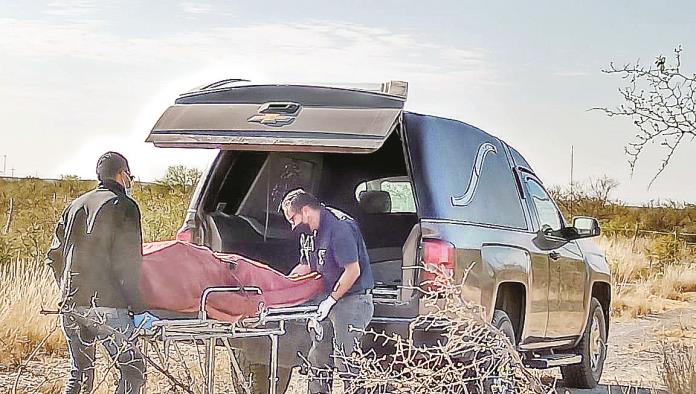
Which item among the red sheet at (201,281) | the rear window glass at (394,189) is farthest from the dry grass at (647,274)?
the red sheet at (201,281)

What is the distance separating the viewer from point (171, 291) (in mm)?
5918

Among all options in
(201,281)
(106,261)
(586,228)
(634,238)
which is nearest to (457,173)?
(201,281)

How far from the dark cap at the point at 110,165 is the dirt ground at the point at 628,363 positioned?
4.16ft

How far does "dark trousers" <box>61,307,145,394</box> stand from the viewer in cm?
569

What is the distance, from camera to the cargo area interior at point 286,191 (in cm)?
748

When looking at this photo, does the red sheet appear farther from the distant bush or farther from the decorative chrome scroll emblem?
the distant bush

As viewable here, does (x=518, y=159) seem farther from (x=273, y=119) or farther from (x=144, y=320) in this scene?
(x=144, y=320)

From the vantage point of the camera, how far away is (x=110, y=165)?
616 centimetres

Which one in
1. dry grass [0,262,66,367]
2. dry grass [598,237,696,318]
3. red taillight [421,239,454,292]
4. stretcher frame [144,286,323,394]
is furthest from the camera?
dry grass [598,237,696,318]

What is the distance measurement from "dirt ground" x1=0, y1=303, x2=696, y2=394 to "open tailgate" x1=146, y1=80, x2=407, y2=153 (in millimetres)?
1671

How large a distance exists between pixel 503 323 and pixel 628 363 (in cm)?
410

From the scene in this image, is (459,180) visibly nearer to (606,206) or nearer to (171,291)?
(171,291)

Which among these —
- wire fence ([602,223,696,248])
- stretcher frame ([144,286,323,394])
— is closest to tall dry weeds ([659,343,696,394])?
stretcher frame ([144,286,323,394])

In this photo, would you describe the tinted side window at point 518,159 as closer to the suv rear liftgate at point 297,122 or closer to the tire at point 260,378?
the suv rear liftgate at point 297,122
